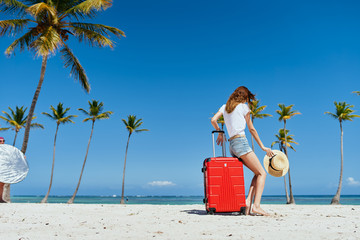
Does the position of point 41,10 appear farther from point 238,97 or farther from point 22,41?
point 238,97

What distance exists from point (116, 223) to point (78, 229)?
60 cm

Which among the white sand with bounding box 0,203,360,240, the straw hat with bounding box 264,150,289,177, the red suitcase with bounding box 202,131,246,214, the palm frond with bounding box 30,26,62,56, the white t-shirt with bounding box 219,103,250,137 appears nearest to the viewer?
the white sand with bounding box 0,203,360,240

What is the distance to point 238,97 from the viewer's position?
509 cm

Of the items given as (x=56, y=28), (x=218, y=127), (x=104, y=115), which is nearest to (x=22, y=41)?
(x=56, y=28)

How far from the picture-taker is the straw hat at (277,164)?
203 inches

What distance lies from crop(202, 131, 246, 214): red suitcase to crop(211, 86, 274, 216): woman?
0.72 feet

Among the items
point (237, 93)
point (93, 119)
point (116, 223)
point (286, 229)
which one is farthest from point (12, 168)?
point (93, 119)

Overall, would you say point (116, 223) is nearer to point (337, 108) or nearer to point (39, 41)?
point (39, 41)

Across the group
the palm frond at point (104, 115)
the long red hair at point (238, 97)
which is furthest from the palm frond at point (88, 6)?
the palm frond at point (104, 115)

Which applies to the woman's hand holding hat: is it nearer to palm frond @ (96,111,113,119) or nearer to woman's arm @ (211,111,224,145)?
woman's arm @ (211,111,224,145)

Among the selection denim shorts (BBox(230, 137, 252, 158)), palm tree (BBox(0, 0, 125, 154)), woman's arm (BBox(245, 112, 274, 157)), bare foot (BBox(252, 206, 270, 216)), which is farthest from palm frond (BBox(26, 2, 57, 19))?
bare foot (BBox(252, 206, 270, 216))

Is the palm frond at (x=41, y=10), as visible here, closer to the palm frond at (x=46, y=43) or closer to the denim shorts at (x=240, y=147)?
A: the palm frond at (x=46, y=43)

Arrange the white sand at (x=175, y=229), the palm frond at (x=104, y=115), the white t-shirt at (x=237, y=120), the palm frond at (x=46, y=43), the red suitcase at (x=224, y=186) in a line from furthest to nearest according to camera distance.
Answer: the palm frond at (x=104, y=115) < the palm frond at (x=46, y=43) < the white t-shirt at (x=237, y=120) < the red suitcase at (x=224, y=186) < the white sand at (x=175, y=229)

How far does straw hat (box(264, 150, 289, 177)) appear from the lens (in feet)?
16.9
